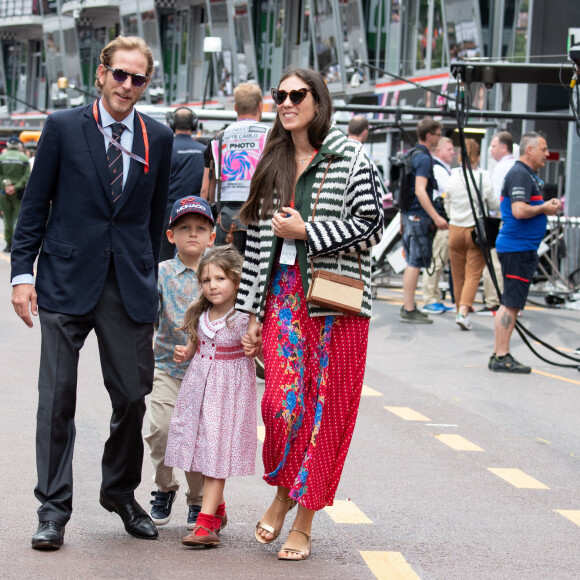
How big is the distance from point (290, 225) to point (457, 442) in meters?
3.10

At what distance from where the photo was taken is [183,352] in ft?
16.9

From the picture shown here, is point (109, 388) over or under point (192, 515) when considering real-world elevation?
over

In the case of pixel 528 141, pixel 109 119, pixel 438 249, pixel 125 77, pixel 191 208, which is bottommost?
pixel 438 249

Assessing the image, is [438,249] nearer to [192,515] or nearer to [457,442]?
[457,442]

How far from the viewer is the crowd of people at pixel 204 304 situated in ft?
16.2

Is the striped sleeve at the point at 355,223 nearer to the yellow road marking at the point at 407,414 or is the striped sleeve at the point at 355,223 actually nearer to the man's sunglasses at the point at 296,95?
the man's sunglasses at the point at 296,95

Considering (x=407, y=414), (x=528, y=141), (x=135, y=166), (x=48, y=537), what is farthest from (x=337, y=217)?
(x=528, y=141)

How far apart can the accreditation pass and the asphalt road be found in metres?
1.15

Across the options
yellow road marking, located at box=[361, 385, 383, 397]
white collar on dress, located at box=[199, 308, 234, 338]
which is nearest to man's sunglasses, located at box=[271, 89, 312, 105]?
white collar on dress, located at box=[199, 308, 234, 338]

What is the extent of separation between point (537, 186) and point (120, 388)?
608 cm

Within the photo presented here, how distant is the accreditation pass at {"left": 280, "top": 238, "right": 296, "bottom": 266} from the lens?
496cm

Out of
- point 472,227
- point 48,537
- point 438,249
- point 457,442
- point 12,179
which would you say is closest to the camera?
point 48,537

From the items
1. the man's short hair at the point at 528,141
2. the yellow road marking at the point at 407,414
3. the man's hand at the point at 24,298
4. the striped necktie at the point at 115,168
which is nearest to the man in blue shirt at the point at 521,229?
the man's short hair at the point at 528,141

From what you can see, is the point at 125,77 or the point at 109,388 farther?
the point at 109,388
